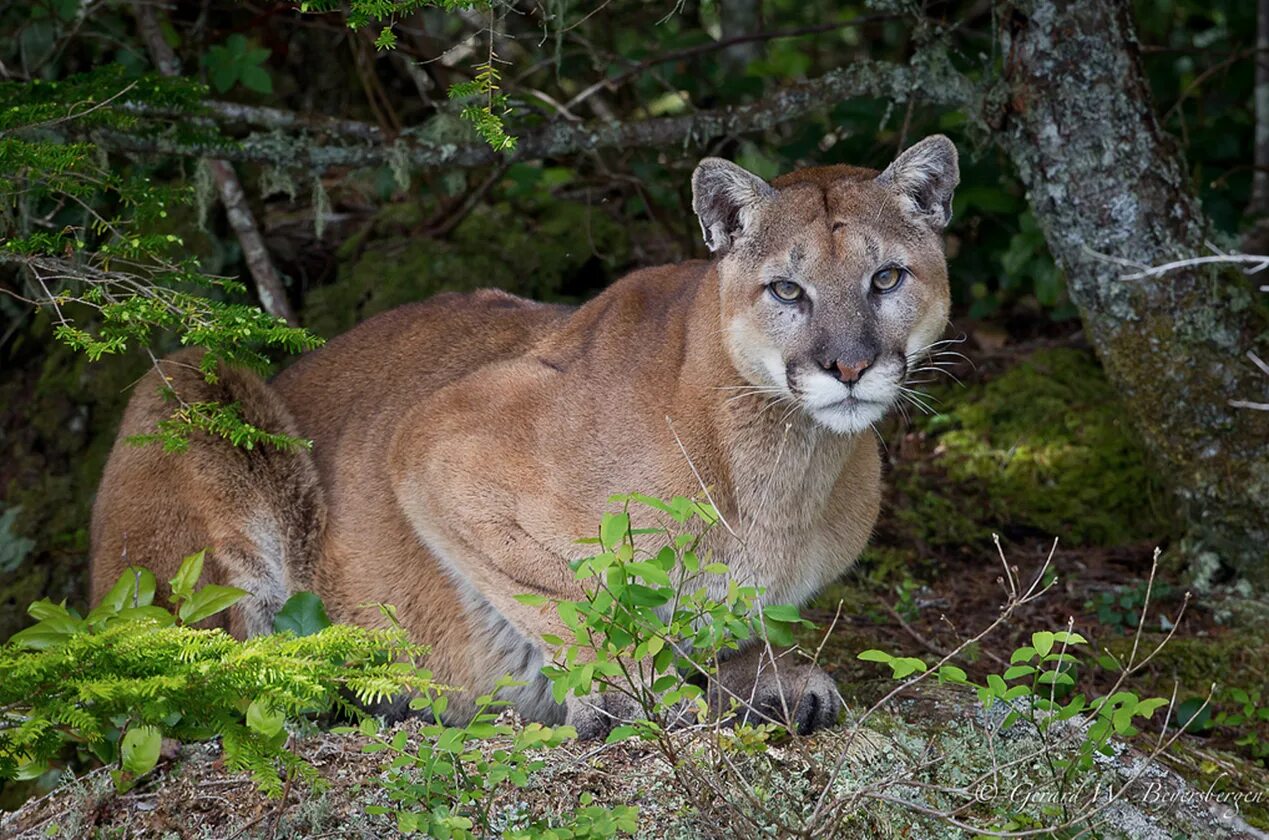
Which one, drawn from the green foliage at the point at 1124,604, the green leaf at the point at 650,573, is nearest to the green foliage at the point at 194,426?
the green leaf at the point at 650,573

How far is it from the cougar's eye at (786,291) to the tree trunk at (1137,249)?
6.18 feet

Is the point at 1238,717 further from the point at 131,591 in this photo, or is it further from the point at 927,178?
the point at 131,591

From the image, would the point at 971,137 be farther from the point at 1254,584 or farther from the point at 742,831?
the point at 742,831

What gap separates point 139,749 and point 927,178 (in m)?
3.19

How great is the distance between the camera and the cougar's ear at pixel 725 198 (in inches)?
194

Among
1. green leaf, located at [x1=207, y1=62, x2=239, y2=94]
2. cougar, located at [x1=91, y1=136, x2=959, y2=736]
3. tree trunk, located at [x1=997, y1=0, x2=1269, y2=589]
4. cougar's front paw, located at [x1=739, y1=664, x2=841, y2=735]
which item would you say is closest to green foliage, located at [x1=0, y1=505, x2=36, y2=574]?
cougar, located at [x1=91, y1=136, x2=959, y2=736]

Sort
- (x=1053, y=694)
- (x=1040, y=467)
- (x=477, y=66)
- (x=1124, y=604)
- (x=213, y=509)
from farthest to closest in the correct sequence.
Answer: (x=1040, y=467) < (x=1124, y=604) < (x=213, y=509) < (x=1053, y=694) < (x=477, y=66)

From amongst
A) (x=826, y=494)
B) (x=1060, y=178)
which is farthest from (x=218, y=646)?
(x=1060, y=178)

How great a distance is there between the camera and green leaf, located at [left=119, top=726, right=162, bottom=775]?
12.6ft

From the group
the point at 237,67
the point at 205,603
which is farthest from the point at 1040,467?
the point at 205,603

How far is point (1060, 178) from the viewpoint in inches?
238

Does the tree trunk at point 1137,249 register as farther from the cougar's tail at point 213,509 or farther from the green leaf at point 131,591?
the green leaf at point 131,591

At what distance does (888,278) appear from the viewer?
15.7 feet

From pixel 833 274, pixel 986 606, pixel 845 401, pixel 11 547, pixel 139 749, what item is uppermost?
pixel 833 274
